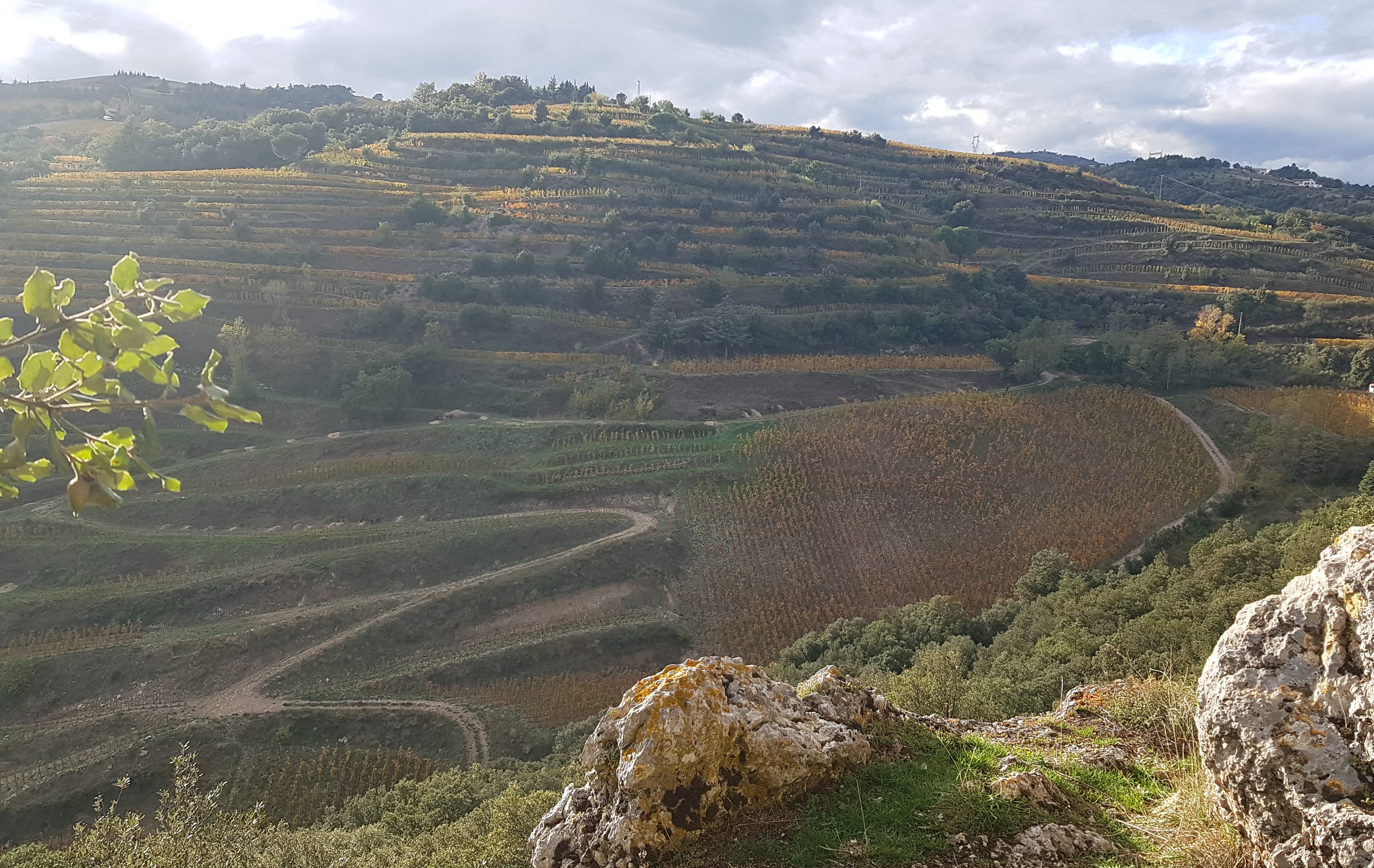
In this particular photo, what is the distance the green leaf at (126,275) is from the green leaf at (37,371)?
41 cm

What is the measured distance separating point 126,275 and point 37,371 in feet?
1.70

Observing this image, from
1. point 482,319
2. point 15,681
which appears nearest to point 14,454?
point 15,681

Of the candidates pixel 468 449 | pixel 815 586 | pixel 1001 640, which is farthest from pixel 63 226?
pixel 1001 640

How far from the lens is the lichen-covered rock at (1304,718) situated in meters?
3.28

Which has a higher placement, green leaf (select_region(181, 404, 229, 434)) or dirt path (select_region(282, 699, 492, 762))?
green leaf (select_region(181, 404, 229, 434))

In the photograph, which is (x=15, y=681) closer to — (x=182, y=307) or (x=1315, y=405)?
(x=182, y=307)

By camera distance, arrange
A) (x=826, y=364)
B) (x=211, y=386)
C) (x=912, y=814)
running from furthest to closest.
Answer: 1. (x=826, y=364)
2. (x=912, y=814)
3. (x=211, y=386)

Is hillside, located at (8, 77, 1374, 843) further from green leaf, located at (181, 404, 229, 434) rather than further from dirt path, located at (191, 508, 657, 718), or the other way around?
green leaf, located at (181, 404, 229, 434)

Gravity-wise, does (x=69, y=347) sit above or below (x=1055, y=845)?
above

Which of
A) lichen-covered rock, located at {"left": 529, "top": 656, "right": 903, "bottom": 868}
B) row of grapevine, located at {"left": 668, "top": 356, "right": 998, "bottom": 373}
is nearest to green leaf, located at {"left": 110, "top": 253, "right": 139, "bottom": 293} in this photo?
lichen-covered rock, located at {"left": 529, "top": 656, "right": 903, "bottom": 868}

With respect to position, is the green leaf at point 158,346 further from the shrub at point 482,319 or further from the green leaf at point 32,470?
the shrub at point 482,319

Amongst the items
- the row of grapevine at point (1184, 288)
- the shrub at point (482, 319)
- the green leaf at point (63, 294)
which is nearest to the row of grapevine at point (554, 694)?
the green leaf at point (63, 294)

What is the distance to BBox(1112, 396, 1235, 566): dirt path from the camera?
21.0 metres

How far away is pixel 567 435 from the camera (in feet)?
92.5
